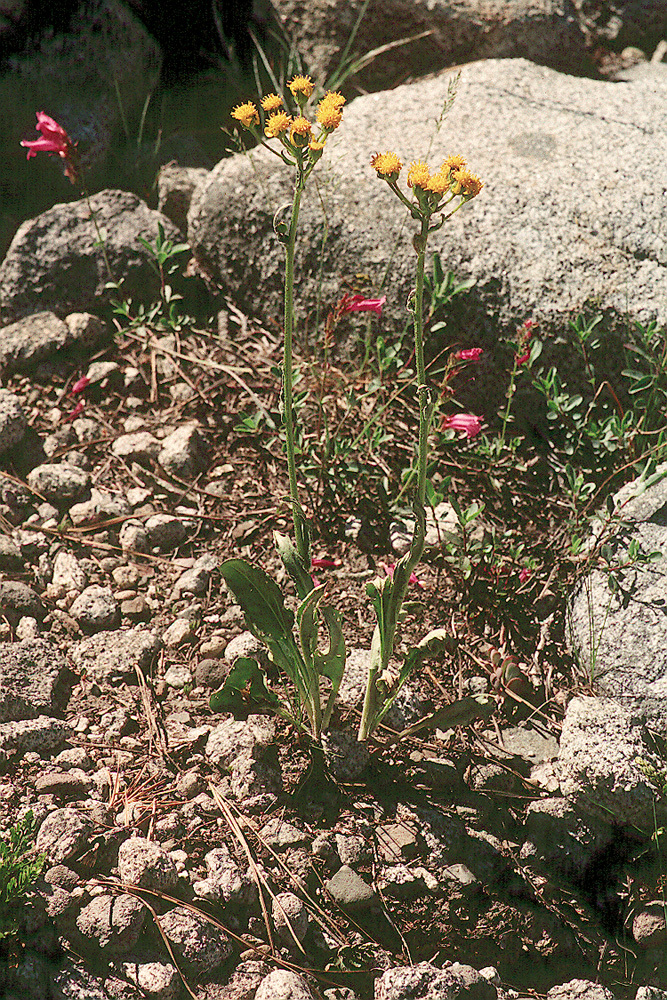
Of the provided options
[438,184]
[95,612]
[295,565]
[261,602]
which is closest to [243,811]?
[261,602]

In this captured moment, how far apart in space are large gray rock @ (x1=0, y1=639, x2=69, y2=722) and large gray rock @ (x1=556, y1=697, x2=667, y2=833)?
129 centimetres

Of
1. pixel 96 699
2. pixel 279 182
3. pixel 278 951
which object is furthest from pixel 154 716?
pixel 279 182

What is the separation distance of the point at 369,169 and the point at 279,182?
321 mm

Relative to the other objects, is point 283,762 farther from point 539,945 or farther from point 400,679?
point 539,945

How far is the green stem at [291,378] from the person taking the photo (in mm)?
1773

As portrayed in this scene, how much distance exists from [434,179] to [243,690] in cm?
126

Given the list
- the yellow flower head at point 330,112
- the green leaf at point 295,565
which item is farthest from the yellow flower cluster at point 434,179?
the green leaf at point 295,565

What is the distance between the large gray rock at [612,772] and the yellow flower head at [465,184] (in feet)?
4.33

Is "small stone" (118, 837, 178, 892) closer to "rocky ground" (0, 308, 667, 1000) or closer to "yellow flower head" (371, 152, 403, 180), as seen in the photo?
"rocky ground" (0, 308, 667, 1000)

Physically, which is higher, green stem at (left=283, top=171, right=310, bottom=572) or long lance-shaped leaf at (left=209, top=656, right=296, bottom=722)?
green stem at (left=283, top=171, right=310, bottom=572)

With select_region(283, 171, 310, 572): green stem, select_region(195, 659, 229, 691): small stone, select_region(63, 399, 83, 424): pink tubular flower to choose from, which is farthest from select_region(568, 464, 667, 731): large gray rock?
select_region(63, 399, 83, 424): pink tubular flower

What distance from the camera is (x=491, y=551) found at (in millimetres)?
2535

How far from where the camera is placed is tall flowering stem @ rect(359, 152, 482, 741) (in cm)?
163

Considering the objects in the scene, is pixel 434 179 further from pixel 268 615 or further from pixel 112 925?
pixel 112 925
